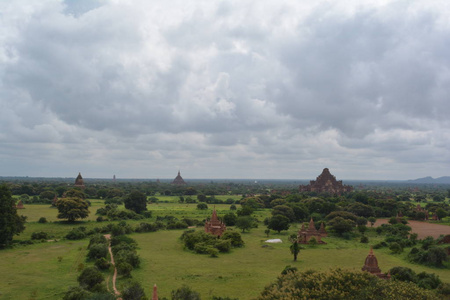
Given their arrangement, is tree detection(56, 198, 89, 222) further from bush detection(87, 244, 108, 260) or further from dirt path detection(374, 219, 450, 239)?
dirt path detection(374, 219, 450, 239)

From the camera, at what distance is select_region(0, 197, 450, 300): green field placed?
24.8 meters

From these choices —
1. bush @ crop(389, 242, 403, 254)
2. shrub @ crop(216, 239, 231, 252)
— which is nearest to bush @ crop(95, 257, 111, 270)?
shrub @ crop(216, 239, 231, 252)

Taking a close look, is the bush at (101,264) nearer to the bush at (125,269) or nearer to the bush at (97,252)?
the bush at (97,252)

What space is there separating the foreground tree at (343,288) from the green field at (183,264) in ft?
13.7

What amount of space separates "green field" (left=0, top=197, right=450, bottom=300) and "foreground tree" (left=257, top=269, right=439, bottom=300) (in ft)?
13.7

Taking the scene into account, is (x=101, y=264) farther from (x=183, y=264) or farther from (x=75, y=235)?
(x=75, y=235)

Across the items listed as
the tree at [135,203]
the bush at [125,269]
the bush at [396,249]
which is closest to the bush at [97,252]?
the bush at [125,269]

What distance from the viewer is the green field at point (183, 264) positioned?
24844 mm

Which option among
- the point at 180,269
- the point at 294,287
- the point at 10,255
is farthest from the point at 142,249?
the point at 294,287

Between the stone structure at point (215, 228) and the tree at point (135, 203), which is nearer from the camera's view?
the stone structure at point (215, 228)

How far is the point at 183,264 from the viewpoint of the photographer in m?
31.9

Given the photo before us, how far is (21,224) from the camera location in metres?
43.2

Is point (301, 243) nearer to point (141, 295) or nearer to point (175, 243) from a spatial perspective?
point (175, 243)

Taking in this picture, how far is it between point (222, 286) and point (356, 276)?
10.6m
